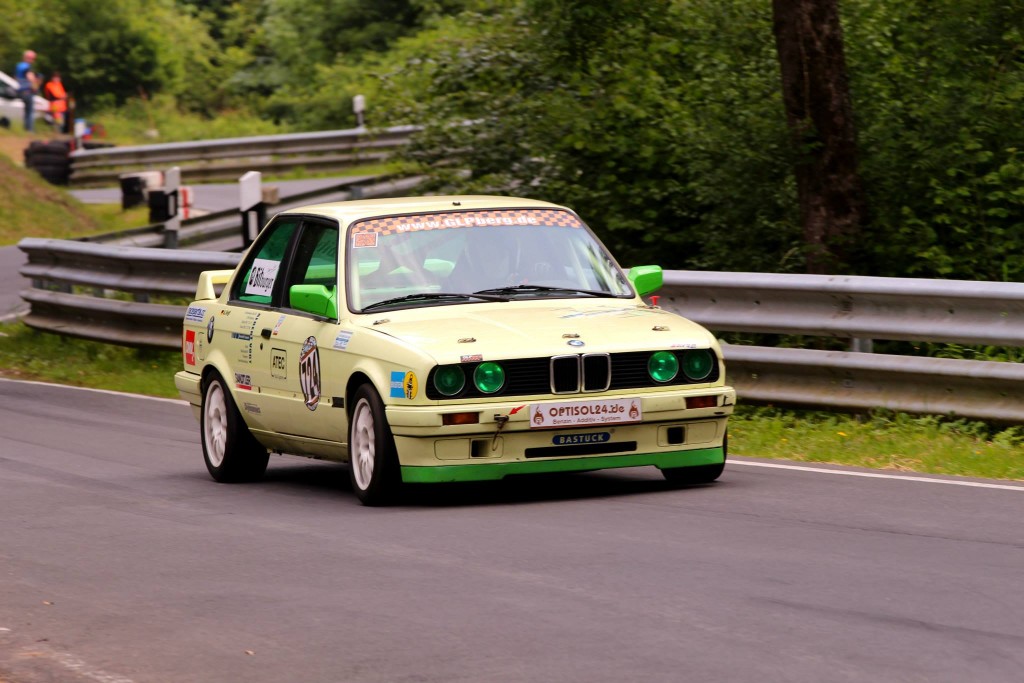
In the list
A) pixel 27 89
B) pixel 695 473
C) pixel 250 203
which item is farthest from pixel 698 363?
pixel 27 89

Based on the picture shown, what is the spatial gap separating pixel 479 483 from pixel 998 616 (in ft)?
14.1

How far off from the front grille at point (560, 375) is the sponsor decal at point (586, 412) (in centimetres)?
7

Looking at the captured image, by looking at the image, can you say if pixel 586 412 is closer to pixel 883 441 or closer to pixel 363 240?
pixel 363 240

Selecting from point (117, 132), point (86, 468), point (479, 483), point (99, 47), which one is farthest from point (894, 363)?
point (99, 47)

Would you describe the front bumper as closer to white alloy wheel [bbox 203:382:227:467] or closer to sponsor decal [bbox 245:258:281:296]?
sponsor decal [bbox 245:258:281:296]

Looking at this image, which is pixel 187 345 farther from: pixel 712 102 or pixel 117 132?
pixel 117 132

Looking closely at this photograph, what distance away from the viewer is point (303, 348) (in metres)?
9.79

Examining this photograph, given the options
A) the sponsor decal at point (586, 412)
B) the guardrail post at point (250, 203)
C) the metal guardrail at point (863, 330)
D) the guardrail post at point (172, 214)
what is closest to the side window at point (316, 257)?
the sponsor decal at point (586, 412)

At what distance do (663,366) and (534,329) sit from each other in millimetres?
647

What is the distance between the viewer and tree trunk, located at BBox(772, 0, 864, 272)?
14.8 metres

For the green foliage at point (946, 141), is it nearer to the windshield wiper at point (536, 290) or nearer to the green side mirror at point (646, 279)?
the green side mirror at point (646, 279)

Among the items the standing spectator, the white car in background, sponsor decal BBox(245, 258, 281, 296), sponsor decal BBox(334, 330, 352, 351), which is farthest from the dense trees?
the white car in background

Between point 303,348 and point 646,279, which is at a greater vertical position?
point 646,279

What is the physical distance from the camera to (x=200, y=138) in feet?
160
